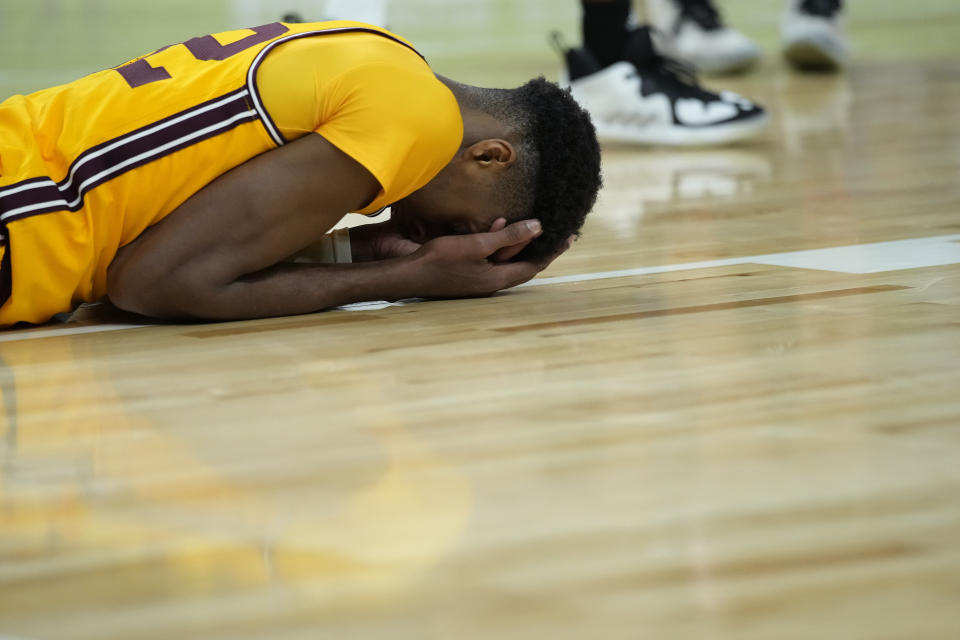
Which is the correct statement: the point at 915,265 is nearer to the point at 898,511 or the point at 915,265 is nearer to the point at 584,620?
the point at 898,511

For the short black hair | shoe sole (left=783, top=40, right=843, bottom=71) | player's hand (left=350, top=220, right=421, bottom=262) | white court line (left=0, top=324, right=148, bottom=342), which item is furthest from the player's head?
shoe sole (left=783, top=40, right=843, bottom=71)

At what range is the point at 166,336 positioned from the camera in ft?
4.60

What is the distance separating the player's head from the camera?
1456 millimetres

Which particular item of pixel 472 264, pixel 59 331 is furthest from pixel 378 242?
pixel 59 331

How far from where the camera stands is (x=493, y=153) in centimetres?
145

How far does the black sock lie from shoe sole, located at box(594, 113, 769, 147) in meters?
0.17

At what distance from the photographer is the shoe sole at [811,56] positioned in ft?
16.6

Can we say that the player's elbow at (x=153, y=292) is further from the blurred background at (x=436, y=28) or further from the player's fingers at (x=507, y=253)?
the blurred background at (x=436, y=28)

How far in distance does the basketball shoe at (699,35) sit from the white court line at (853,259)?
3.06m

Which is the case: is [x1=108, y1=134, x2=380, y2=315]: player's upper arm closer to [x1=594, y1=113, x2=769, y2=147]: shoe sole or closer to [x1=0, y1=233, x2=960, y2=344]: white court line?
[x1=0, y1=233, x2=960, y2=344]: white court line

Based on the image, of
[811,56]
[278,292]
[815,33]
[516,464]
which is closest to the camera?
[516,464]

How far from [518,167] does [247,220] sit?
0.30 meters

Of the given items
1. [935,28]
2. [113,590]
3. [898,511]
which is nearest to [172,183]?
[113,590]

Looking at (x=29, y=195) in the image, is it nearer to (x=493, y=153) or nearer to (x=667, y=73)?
(x=493, y=153)
